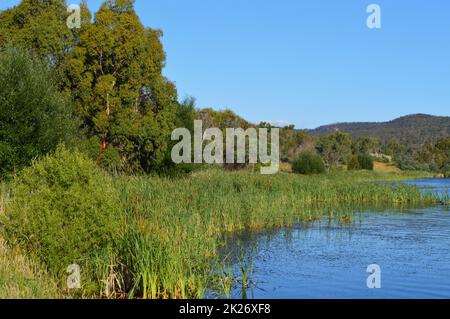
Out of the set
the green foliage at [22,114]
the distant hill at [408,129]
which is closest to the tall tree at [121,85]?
the green foliage at [22,114]

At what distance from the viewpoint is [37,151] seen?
63.9 feet

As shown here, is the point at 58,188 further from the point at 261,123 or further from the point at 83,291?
the point at 261,123

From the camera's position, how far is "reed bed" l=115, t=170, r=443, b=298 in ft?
36.0

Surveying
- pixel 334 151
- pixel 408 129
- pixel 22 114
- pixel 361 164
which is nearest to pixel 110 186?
pixel 22 114

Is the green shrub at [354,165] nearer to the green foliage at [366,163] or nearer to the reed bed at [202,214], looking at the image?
the green foliage at [366,163]

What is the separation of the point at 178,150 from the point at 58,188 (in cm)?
2227

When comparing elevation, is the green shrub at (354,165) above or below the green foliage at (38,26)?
below

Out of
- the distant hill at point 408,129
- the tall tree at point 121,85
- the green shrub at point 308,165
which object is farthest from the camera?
the distant hill at point 408,129

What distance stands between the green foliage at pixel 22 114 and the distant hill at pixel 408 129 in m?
117

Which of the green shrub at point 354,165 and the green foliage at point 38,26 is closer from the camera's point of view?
the green foliage at point 38,26

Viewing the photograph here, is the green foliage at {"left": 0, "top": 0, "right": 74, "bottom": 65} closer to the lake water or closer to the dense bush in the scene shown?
the lake water


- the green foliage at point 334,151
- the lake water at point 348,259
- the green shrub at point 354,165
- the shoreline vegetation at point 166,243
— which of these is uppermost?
the green foliage at point 334,151

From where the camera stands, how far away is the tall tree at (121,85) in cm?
3059
